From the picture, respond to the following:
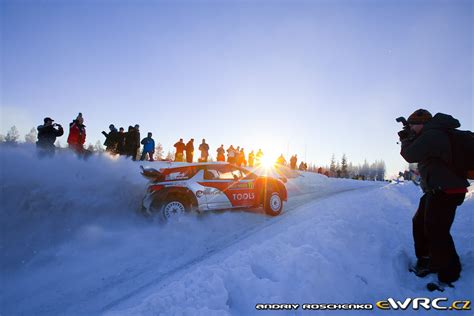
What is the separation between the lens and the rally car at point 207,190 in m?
7.05

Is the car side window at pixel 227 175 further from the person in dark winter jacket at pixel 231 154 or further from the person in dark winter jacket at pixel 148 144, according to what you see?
the person in dark winter jacket at pixel 231 154

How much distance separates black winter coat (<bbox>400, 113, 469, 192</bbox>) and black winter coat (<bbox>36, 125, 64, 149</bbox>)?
887 centimetres

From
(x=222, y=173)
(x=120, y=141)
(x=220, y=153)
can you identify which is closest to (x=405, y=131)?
(x=222, y=173)

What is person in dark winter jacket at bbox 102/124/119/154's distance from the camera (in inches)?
540

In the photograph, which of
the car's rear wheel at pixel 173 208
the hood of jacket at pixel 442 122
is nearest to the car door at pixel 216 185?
the car's rear wheel at pixel 173 208

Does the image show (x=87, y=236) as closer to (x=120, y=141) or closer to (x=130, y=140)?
(x=120, y=141)

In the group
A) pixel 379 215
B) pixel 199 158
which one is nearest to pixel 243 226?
pixel 379 215

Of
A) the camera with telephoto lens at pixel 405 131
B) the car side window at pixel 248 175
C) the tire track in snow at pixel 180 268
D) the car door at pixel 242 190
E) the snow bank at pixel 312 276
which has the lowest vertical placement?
the tire track in snow at pixel 180 268

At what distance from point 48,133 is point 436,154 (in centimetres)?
938

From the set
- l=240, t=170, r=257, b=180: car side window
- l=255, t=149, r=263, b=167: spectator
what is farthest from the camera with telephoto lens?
→ l=255, t=149, r=263, b=167: spectator

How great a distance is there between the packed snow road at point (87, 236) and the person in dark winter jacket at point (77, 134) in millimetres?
2283

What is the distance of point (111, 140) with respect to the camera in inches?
542

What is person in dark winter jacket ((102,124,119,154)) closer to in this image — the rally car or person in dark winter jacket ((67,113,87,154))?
person in dark winter jacket ((67,113,87,154))

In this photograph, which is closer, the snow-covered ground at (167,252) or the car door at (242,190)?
the snow-covered ground at (167,252)
